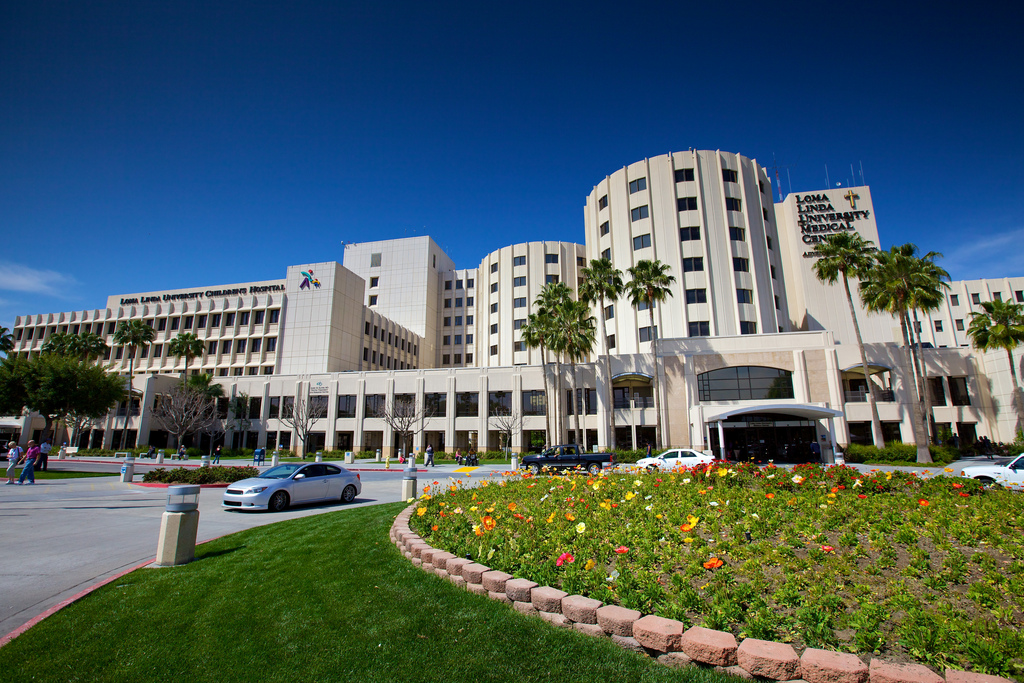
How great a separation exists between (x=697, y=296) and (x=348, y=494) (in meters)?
44.6

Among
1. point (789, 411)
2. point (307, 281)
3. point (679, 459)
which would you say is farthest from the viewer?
point (307, 281)

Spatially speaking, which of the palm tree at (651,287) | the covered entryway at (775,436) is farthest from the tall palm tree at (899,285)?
the palm tree at (651,287)

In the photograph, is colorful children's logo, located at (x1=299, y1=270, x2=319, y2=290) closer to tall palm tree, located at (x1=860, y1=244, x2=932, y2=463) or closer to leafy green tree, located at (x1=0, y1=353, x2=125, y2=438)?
leafy green tree, located at (x1=0, y1=353, x2=125, y2=438)

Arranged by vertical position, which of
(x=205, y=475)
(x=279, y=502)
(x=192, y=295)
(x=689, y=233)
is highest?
(x=192, y=295)

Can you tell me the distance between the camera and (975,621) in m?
4.21

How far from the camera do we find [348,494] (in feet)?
57.3

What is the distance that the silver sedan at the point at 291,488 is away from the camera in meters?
14.8

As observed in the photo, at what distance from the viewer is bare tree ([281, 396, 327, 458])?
5353 centimetres

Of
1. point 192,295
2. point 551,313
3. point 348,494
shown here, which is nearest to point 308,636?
point 348,494

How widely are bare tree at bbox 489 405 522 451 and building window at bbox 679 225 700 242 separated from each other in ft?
85.8

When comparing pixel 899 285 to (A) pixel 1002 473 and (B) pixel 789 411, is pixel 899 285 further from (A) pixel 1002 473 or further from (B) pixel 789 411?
(A) pixel 1002 473

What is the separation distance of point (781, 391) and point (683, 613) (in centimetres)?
4538

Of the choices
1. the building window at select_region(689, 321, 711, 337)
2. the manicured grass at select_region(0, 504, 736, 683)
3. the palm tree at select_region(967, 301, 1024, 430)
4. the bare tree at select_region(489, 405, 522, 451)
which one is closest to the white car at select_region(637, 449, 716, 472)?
the manicured grass at select_region(0, 504, 736, 683)

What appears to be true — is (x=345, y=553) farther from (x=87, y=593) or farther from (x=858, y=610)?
(x=858, y=610)
